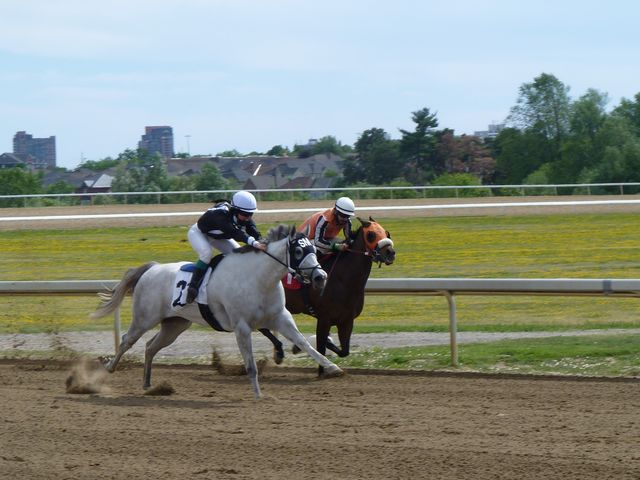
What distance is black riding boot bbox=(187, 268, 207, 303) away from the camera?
10.3 meters

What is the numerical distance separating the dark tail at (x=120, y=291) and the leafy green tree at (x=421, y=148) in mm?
64534

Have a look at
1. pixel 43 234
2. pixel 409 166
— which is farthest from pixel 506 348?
pixel 409 166

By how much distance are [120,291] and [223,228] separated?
5.15ft

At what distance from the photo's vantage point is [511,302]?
654 inches

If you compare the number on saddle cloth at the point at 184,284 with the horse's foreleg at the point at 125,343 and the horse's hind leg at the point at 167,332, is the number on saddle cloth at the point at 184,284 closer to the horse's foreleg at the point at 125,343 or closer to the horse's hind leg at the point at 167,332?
the horse's hind leg at the point at 167,332

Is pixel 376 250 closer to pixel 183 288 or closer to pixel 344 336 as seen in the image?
pixel 344 336

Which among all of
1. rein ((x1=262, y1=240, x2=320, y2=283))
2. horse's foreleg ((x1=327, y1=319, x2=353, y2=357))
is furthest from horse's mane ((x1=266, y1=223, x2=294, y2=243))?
horse's foreleg ((x1=327, y1=319, x2=353, y2=357))

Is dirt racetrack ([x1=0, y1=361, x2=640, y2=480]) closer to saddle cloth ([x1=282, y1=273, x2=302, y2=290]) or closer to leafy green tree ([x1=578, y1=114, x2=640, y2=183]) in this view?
saddle cloth ([x1=282, y1=273, x2=302, y2=290])

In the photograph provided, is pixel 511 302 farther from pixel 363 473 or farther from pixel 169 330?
pixel 363 473

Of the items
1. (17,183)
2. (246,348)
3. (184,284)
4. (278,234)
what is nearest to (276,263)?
(278,234)

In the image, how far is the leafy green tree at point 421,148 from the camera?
75625 mm

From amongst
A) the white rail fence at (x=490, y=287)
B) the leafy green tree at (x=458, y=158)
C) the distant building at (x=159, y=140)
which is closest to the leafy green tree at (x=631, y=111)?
the leafy green tree at (x=458, y=158)

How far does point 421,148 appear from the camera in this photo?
7606 centimetres

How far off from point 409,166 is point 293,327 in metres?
66.9
